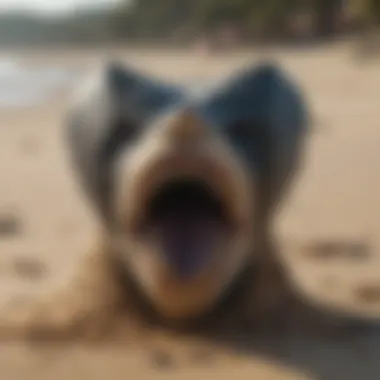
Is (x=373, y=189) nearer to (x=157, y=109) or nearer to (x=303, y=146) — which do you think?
(x=303, y=146)

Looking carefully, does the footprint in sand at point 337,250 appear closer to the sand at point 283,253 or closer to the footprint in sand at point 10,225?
the sand at point 283,253

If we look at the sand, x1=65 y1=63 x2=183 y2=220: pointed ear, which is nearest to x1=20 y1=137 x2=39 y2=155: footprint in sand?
the sand

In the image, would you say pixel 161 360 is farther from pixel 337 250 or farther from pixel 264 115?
pixel 337 250

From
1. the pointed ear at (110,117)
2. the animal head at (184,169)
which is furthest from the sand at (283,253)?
the pointed ear at (110,117)

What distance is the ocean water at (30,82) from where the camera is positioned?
12.8m

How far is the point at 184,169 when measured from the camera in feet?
9.31

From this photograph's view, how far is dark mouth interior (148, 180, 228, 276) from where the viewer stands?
9.45 feet

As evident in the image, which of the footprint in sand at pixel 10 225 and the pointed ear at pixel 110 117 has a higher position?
the pointed ear at pixel 110 117

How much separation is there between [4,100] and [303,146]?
990cm

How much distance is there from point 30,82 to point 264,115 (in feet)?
44.0

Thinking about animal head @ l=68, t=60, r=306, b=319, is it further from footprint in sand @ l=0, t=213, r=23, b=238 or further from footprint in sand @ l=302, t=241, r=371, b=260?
footprint in sand @ l=0, t=213, r=23, b=238

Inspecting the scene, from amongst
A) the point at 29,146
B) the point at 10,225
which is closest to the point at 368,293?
the point at 10,225

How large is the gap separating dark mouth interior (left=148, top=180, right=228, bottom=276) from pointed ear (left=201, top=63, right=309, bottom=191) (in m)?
0.21

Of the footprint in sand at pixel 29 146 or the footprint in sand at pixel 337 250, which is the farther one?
the footprint in sand at pixel 29 146
